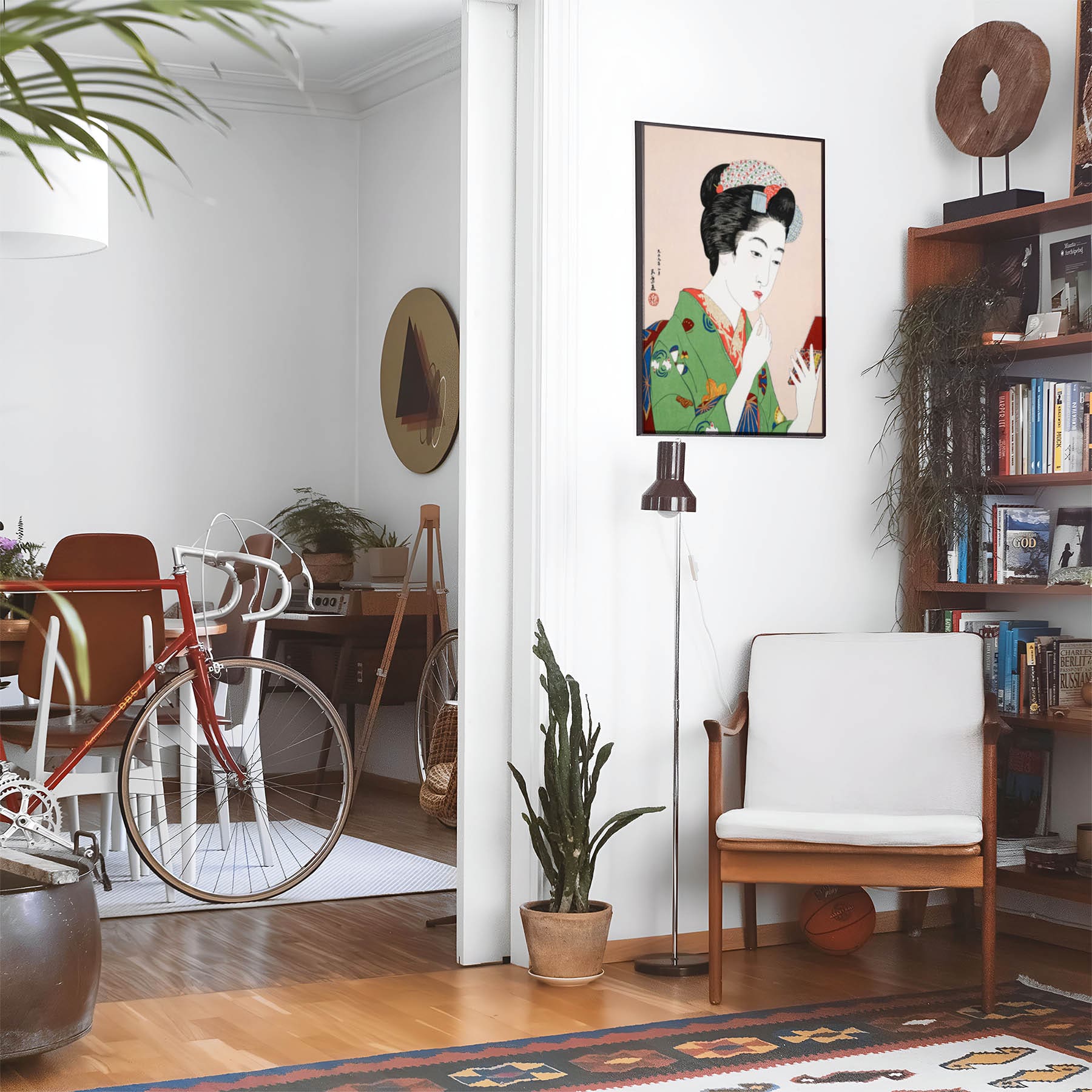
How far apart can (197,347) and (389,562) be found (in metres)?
1.44

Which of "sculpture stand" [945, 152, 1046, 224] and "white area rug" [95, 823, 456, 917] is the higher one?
"sculpture stand" [945, 152, 1046, 224]

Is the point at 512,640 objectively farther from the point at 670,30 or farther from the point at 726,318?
the point at 670,30

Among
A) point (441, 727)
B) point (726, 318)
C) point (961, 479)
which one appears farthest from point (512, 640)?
point (961, 479)

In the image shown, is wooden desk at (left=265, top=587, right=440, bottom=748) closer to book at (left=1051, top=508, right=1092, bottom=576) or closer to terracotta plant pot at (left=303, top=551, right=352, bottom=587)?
terracotta plant pot at (left=303, top=551, right=352, bottom=587)

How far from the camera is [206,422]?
6.71 m

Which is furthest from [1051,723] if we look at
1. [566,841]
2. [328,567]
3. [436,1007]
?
[328,567]

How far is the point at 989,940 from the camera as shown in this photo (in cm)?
309

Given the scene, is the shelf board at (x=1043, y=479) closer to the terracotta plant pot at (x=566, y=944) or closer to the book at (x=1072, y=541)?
the book at (x=1072, y=541)

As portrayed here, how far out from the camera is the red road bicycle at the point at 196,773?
12.8 feet

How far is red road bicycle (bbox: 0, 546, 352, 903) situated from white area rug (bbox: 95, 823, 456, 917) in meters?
0.07

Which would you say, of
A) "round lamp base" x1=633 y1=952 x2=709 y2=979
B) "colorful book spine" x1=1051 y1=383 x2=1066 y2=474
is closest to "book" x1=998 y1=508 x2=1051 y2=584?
"colorful book spine" x1=1051 y1=383 x2=1066 y2=474

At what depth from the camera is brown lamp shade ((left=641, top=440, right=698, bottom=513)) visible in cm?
336

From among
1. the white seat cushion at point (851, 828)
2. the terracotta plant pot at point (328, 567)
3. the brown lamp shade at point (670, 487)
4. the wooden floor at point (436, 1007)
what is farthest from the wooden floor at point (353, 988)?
the terracotta plant pot at point (328, 567)

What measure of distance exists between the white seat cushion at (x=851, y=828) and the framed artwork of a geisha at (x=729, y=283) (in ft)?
3.35
